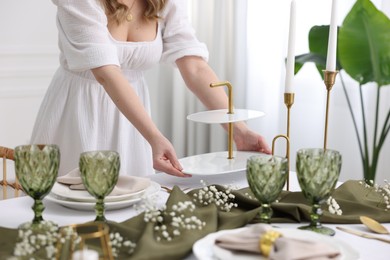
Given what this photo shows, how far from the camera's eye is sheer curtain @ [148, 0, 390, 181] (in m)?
3.56

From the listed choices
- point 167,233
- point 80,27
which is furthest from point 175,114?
point 167,233

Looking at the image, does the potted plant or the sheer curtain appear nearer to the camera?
the potted plant

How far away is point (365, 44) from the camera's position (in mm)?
3215

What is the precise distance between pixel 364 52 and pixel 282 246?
87.7 inches

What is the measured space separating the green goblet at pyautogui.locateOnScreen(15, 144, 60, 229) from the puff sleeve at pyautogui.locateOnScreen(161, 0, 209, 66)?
1.15m

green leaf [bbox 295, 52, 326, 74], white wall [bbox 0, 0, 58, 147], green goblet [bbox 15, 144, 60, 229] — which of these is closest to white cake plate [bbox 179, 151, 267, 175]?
green goblet [bbox 15, 144, 60, 229]

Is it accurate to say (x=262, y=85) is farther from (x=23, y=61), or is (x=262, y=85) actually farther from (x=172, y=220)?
(x=172, y=220)

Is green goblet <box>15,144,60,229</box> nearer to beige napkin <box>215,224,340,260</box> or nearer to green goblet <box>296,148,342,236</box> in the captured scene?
beige napkin <box>215,224,340,260</box>

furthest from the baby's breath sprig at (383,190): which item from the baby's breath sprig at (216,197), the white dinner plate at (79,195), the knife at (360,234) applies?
the white dinner plate at (79,195)

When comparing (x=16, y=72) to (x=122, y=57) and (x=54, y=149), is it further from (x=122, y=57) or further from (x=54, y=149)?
(x=54, y=149)

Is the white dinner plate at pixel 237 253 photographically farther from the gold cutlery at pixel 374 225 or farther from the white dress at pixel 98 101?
the white dress at pixel 98 101

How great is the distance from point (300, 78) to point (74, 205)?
Result: 2328mm

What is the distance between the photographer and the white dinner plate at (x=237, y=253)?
1187 mm

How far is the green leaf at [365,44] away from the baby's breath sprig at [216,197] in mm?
1754
